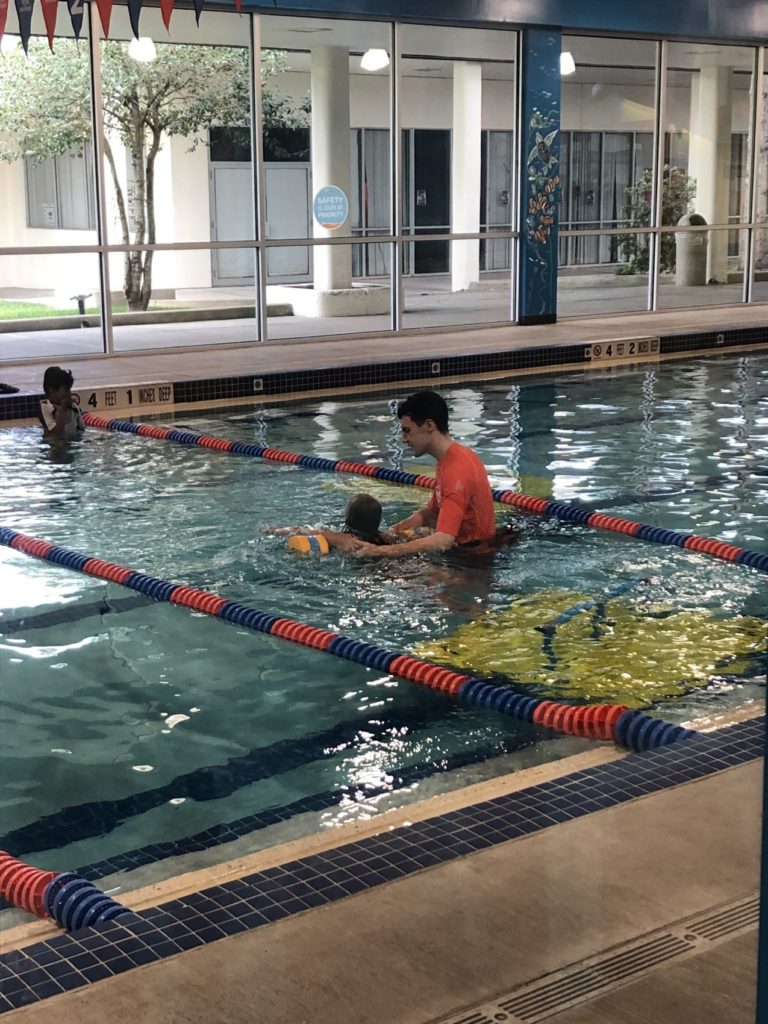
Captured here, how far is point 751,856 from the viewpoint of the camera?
301 centimetres

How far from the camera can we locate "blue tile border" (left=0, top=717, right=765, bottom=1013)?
2.67 meters

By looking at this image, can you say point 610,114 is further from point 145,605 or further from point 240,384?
point 145,605

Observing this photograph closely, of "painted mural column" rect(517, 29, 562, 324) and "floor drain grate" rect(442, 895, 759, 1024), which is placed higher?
"painted mural column" rect(517, 29, 562, 324)

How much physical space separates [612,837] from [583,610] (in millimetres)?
2616

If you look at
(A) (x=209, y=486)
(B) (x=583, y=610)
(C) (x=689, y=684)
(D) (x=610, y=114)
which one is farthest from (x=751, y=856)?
(D) (x=610, y=114)

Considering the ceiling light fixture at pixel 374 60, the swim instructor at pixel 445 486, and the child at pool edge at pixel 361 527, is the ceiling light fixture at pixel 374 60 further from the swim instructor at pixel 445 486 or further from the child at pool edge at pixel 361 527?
the swim instructor at pixel 445 486

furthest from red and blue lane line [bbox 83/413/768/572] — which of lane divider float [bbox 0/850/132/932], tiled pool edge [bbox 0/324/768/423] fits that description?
lane divider float [bbox 0/850/132/932]

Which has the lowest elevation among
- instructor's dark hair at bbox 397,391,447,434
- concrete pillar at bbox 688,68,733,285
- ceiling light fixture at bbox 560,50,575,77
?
instructor's dark hair at bbox 397,391,447,434

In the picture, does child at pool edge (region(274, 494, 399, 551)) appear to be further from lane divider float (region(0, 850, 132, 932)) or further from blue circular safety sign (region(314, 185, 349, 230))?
blue circular safety sign (region(314, 185, 349, 230))

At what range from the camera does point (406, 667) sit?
4824 millimetres

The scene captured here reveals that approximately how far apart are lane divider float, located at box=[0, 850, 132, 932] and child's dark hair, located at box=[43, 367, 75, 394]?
6.25 metres

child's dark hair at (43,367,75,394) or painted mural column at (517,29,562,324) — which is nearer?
child's dark hair at (43,367,75,394)

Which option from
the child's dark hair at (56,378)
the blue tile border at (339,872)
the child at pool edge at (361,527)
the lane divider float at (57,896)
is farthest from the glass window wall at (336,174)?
the blue tile border at (339,872)

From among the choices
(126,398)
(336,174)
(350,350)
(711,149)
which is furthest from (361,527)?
(711,149)
